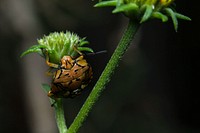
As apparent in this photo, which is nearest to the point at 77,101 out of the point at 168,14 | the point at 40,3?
the point at 40,3

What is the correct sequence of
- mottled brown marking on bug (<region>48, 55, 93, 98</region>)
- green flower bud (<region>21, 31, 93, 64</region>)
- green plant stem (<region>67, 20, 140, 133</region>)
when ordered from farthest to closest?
green flower bud (<region>21, 31, 93, 64</region>)
mottled brown marking on bug (<region>48, 55, 93, 98</region>)
green plant stem (<region>67, 20, 140, 133</region>)

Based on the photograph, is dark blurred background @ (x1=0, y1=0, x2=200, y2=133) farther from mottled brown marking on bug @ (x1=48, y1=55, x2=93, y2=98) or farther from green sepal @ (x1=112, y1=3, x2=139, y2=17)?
green sepal @ (x1=112, y1=3, x2=139, y2=17)

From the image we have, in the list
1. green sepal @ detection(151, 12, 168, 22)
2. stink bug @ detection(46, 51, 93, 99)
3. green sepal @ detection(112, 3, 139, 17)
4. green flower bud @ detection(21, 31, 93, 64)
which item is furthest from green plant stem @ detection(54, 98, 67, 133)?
green sepal @ detection(151, 12, 168, 22)

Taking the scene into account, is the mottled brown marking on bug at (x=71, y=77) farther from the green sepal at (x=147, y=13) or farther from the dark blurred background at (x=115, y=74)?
the dark blurred background at (x=115, y=74)

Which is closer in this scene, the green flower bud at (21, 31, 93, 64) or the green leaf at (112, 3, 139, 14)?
the green leaf at (112, 3, 139, 14)

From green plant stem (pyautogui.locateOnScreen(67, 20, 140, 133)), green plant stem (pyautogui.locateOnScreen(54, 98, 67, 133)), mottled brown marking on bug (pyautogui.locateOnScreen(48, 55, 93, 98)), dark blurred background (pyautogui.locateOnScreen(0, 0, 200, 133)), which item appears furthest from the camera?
dark blurred background (pyautogui.locateOnScreen(0, 0, 200, 133))

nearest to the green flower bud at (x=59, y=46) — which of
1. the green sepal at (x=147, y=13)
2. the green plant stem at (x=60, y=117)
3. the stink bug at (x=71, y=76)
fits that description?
the stink bug at (x=71, y=76)

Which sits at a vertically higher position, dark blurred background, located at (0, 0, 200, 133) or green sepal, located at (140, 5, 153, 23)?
green sepal, located at (140, 5, 153, 23)
